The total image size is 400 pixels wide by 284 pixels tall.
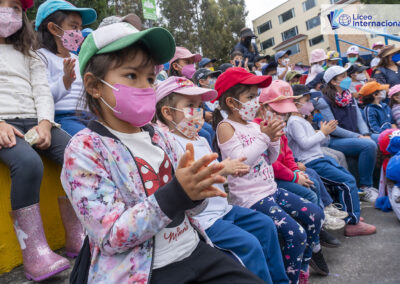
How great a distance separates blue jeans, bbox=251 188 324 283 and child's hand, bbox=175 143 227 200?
1.46 m

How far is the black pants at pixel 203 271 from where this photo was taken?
4.12ft

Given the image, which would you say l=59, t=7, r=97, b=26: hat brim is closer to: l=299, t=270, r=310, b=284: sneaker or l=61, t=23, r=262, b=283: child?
l=61, t=23, r=262, b=283: child

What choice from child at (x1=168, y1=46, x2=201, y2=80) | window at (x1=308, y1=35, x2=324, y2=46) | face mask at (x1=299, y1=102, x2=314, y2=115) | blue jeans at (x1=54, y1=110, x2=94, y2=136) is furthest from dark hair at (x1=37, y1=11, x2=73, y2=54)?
window at (x1=308, y1=35, x2=324, y2=46)

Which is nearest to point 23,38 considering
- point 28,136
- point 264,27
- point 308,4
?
point 28,136

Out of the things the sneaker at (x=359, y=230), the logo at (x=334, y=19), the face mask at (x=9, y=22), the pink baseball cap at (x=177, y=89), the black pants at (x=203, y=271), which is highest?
the logo at (x=334, y=19)

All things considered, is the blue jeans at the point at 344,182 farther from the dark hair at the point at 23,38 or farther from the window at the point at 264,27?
the window at the point at 264,27

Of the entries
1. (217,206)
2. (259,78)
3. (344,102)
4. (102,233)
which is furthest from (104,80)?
(344,102)

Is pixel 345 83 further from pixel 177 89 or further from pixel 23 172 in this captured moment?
pixel 23 172

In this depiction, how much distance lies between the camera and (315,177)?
347 centimetres

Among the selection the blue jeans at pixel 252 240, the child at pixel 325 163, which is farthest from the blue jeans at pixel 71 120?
the child at pixel 325 163

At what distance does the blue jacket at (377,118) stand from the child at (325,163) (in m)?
1.89

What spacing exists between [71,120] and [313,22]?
3925 centimetres

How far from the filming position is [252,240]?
188 cm

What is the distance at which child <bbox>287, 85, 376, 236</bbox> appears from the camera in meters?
3.55
